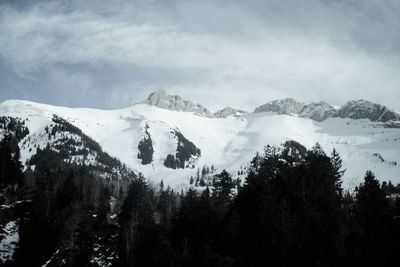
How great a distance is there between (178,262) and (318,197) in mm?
25513

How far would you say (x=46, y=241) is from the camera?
10050cm

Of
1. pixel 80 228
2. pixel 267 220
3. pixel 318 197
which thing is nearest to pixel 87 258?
pixel 80 228

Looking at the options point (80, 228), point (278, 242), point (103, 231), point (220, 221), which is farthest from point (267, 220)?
point (103, 231)

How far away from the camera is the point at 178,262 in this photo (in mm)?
64562

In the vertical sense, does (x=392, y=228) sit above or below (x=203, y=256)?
above

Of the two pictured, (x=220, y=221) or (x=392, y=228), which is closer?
(x=392, y=228)

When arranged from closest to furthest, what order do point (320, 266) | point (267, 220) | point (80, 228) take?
1. point (320, 266)
2. point (267, 220)
3. point (80, 228)

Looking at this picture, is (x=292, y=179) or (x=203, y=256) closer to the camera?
(x=203, y=256)

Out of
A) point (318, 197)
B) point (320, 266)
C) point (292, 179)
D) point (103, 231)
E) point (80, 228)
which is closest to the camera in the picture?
point (320, 266)

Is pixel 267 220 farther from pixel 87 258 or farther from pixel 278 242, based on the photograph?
pixel 87 258

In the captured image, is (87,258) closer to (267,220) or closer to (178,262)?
(178,262)

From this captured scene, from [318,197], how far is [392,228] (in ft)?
39.5

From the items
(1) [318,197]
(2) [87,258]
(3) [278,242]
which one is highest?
(1) [318,197]

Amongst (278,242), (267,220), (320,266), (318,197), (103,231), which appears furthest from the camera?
(103,231)
